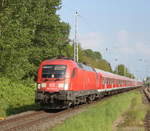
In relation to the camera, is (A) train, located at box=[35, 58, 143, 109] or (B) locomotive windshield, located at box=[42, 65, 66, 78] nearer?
(A) train, located at box=[35, 58, 143, 109]

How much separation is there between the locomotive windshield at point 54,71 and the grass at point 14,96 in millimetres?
2802

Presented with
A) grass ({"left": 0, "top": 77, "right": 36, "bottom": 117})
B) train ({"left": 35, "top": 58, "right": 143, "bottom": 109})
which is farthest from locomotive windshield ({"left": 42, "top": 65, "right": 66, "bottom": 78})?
grass ({"left": 0, "top": 77, "right": 36, "bottom": 117})

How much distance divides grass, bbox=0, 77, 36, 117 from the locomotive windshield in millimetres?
2802

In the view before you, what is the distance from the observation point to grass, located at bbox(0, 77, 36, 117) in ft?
70.4

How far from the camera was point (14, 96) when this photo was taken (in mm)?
26188

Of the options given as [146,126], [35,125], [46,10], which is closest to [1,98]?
[35,125]

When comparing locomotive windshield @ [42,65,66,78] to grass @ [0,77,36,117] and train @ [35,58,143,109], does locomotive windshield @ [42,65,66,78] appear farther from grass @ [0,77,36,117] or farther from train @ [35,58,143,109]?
grass @ [0,77,36,117]

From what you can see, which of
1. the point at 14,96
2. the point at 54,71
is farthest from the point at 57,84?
the point at 14,96

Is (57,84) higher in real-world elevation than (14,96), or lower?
higher

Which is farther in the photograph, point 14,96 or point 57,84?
point 14,96

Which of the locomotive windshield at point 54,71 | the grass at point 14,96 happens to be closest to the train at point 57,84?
the locomotive windshield at point 54,71

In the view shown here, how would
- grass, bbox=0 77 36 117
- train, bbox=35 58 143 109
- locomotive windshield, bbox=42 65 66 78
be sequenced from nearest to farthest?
1. train, bbox=35 58 143 109
2. locomotive windshield, bbox=42 65 66 78
3. grass, bbox=0 77 36 117

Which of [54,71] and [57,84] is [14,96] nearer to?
[54,71]

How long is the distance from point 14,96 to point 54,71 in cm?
678
